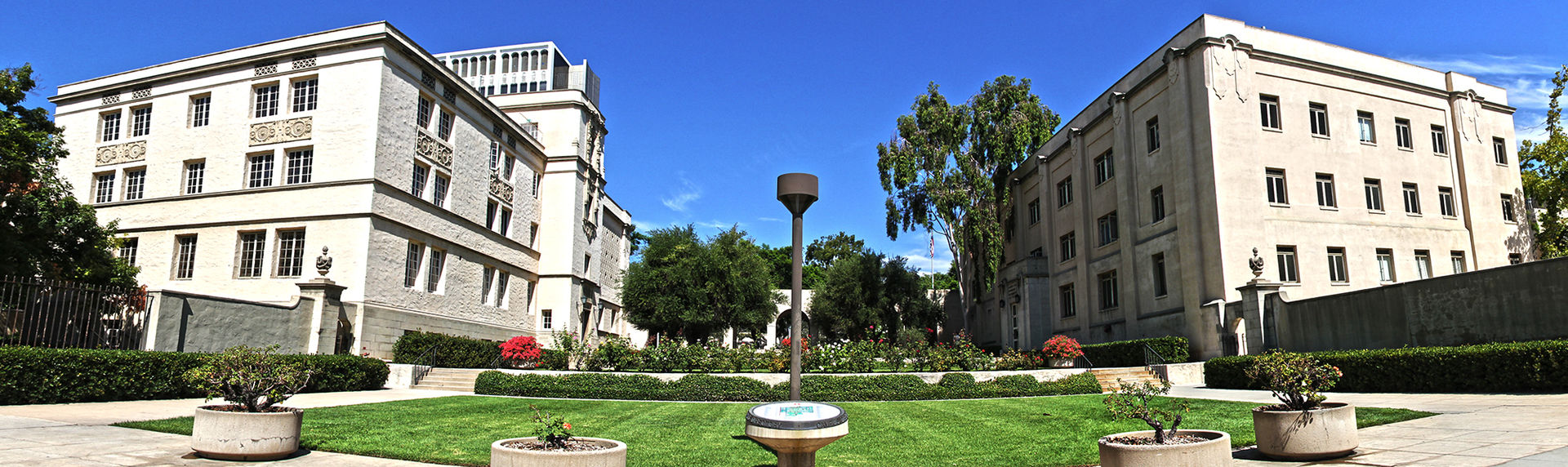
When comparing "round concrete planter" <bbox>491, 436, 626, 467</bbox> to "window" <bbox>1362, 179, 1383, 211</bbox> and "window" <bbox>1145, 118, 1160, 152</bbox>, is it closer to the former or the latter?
"window" <bbox>1145, 118, 1160, 152</bbox>

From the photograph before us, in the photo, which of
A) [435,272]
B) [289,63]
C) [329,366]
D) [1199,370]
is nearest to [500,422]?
Answer: [329,366]

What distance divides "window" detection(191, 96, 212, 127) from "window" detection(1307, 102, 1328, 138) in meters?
36.4

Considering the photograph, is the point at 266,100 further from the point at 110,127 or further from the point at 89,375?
the point at 89,375

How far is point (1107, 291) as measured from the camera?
98.3 ft

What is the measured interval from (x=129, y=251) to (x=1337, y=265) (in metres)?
39.3

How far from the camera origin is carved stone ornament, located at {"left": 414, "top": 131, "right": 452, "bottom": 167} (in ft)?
91.9

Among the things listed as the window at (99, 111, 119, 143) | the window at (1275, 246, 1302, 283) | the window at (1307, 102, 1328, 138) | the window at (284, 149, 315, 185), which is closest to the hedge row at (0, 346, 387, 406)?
the window at (284, 149, 315, 185)

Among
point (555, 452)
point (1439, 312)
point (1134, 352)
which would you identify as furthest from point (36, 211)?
point (1439, 312)

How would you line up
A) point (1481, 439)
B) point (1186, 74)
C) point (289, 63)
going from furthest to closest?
point (289, 63) < point (1186, 74) < point (1481, 439)

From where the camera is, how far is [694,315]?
3756 centimetres

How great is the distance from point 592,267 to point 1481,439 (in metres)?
38.5

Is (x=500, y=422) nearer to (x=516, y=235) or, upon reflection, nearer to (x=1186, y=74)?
(x=1186, y=74)

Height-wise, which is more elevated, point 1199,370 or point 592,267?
point 592,267

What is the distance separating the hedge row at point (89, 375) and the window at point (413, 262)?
10125 mm
